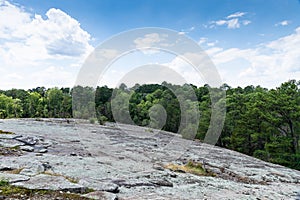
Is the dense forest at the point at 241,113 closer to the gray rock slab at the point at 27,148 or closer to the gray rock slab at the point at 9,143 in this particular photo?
the gray rock slab at the point at 9,143

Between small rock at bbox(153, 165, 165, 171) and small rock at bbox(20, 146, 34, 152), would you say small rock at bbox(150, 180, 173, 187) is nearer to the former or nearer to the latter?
small rock at bbox(153, 165, 165, 171)

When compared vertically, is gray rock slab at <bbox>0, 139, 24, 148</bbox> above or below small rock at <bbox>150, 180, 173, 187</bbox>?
above

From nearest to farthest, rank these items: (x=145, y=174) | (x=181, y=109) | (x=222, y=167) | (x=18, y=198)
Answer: (x=18, y=198), (x=145, y=174), (x=222, y=167), (x=181, y=109)

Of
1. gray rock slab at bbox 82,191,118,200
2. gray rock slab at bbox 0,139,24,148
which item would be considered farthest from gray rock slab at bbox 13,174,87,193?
gray rock slab at bbox 0,139,24,148

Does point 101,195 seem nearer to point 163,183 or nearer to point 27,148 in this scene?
point 163,183

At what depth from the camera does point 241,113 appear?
3916cm

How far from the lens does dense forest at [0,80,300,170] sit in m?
30.7

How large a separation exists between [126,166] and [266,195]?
18.3 ft

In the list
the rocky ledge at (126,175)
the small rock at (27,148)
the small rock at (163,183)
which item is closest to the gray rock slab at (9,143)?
the rocky ledge at (126,175)

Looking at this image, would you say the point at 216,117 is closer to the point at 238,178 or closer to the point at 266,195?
the point at 238,178

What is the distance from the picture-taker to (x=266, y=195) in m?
9.38

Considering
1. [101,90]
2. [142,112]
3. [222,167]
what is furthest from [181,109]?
[222,167]

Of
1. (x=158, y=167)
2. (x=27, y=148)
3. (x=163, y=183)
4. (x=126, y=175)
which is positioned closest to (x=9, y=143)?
(x=27, y=148)

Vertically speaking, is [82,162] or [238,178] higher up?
[82,162]
